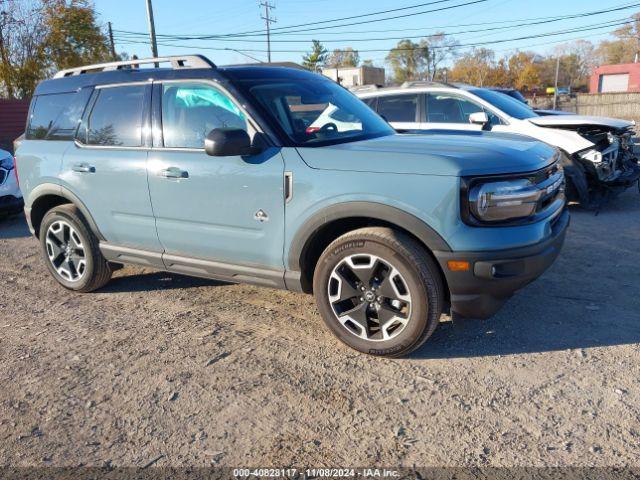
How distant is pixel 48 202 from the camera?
507cm

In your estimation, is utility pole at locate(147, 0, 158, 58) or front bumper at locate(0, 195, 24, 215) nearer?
front bumper at locate(0, 195, 24, 215)

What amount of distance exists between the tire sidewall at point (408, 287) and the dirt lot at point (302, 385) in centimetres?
13

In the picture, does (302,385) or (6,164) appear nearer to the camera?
(302,385)

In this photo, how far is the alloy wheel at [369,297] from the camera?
10.9 feet

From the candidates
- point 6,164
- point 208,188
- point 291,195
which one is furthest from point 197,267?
point 6,164

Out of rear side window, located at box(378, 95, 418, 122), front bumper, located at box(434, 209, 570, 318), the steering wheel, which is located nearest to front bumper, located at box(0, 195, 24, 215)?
rear side window, located at box(378, 95, 418, 122)

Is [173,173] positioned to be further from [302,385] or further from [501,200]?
[501,200]

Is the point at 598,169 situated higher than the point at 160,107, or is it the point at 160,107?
the point at 160,107

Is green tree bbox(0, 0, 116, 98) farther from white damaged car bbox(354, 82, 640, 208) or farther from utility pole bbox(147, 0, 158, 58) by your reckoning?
white damaged car bbox(354, 82, 640, 208)

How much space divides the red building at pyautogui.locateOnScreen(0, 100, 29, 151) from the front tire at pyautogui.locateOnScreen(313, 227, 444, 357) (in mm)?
22658

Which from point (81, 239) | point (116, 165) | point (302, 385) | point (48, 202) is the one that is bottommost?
point (302, 385)

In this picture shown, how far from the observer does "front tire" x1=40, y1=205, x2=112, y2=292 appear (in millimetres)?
4691

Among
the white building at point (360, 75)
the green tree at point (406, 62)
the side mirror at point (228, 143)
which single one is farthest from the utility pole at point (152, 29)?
the green tree at point (406, 62)

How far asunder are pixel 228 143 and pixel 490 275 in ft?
5.99
